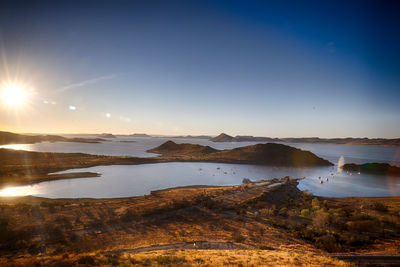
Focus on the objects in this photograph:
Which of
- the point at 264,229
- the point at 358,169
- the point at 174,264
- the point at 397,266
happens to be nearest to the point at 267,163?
the point at 358,169

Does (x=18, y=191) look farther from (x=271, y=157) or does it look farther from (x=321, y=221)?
(x=271, y=157)

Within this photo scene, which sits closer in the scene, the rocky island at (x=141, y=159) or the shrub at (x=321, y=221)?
the shrub at (x=321, y=221)

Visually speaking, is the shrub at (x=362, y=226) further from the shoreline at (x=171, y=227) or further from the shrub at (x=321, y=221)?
the shrub at (x=321, y=221)

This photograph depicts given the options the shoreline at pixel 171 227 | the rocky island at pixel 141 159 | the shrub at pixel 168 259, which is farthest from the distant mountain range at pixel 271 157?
the shrub at pixel 168 259

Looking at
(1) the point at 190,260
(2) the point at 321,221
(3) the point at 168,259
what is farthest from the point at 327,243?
(3) the point at 168,259

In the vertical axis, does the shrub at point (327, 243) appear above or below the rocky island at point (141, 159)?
above

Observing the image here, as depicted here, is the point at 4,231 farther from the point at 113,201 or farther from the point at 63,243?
the point at 113,201

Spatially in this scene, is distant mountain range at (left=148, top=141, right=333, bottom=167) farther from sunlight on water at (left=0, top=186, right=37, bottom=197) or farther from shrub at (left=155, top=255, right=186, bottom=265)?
shrub at (left=155, top=255, right=186, bottom=265)

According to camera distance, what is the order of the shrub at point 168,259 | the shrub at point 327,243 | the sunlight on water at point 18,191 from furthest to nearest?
the sunlight on water at point 18,191, the shrub at point 327,243, the shrub at point 168,259

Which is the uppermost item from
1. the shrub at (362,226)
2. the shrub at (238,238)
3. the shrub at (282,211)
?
the shrub at (362,226)
